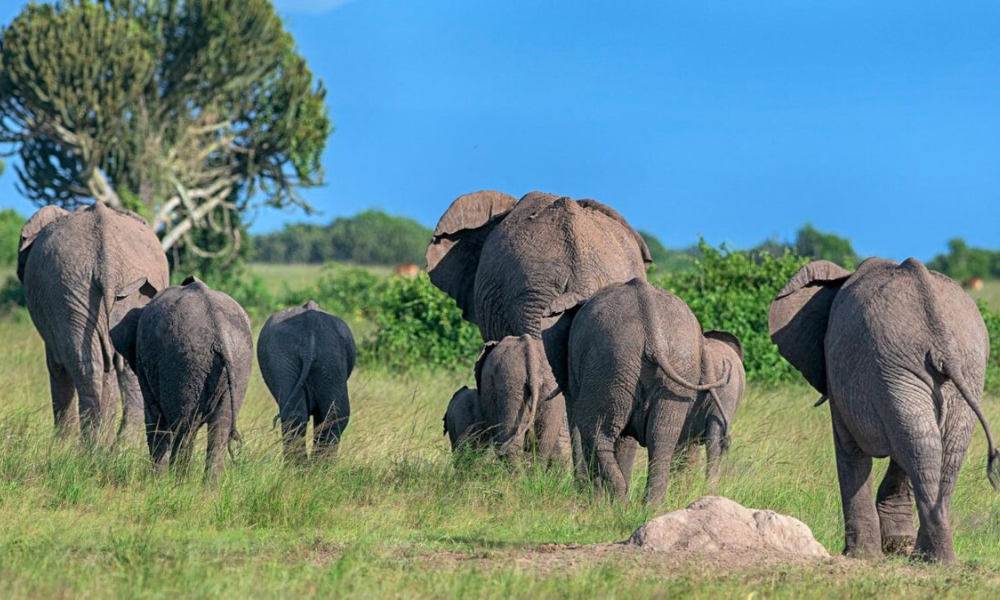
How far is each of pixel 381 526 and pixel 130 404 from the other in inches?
140

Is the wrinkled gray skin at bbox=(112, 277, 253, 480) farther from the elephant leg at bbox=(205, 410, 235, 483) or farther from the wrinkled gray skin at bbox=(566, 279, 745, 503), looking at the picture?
the wrinkled gray skin at bbox=(566, 279, 745, 503)

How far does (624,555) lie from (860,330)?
164 centimetres

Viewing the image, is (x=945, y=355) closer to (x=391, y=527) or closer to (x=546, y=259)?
(x=391, y=527)

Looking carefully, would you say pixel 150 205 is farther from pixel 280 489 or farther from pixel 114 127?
pixel 280 489

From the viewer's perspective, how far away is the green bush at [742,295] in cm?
1758

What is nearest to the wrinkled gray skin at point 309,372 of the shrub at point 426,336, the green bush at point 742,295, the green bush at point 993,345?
the shrub at point 426,336

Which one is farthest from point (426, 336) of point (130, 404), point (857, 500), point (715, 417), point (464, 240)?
point (857, 500)

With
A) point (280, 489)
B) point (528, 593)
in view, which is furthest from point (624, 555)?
point (280, 489)

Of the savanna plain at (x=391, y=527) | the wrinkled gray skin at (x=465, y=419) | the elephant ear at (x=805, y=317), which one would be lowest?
the savanna plain at (x=391, y=527)

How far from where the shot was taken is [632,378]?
8.19 m

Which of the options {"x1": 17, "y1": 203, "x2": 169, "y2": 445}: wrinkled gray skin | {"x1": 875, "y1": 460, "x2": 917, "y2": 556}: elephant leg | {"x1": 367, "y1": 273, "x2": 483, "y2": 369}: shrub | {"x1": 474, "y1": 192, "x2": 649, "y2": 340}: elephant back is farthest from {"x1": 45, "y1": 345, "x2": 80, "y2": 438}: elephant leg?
{"x1": 367, "y1": 273, "x2": 483, "y2": 369}: shrub

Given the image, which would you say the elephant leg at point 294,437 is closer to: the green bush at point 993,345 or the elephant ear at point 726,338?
the elephant ear at point 726,338

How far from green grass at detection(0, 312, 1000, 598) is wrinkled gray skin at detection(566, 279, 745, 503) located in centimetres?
27

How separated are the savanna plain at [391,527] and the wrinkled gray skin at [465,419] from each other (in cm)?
40
